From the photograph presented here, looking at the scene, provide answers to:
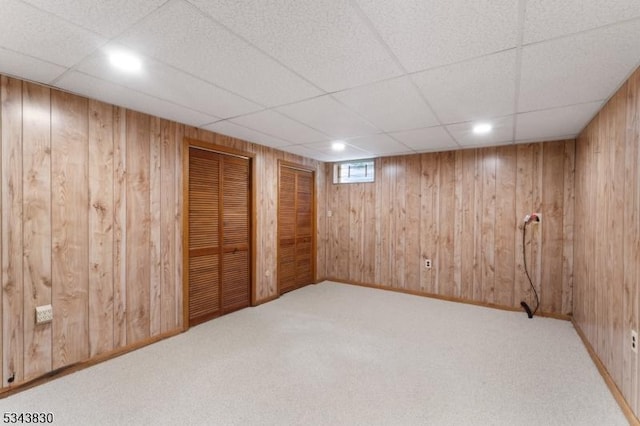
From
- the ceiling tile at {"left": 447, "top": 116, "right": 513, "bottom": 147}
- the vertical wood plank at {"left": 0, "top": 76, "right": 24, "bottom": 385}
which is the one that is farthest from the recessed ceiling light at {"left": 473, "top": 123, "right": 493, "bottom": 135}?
the vertical wood plank at {"left": 0, "top": 76, "right": 24, "bottom": 385}

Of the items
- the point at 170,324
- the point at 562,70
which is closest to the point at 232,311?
the point at 170,324

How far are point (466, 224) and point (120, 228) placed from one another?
4.42 m

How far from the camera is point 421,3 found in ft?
4.36

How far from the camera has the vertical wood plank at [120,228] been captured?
2.76m

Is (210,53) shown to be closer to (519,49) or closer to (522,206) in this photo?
(519,49)

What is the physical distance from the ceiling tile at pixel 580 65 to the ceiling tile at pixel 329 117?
1.39m

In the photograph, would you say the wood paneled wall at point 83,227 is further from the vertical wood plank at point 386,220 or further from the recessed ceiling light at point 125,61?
the vertical wood plank at point 386,220

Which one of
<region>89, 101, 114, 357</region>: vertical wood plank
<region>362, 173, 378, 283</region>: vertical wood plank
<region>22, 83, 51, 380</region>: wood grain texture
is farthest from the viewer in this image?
<region>362, 173, 378, 283</region>: vertical wood plank

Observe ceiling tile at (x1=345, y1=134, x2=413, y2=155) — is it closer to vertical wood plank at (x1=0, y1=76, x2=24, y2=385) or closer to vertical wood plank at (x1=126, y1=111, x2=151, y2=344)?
vertical wood plank at (x1=126, y1=111, x2=151, y2=344)

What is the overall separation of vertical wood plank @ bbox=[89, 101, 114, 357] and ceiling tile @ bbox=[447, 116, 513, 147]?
135 inches

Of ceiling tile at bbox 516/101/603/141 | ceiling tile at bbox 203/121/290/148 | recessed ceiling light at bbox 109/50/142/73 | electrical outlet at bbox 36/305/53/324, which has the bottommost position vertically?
electrical outlet at bbox 36/305/53/324

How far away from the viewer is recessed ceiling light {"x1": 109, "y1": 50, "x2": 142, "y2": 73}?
1.80m

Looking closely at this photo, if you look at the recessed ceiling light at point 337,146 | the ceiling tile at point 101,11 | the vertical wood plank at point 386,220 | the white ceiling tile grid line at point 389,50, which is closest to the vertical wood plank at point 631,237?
the white ceiling tile grid line at point 389,50

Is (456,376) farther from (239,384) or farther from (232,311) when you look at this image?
(232,311)
